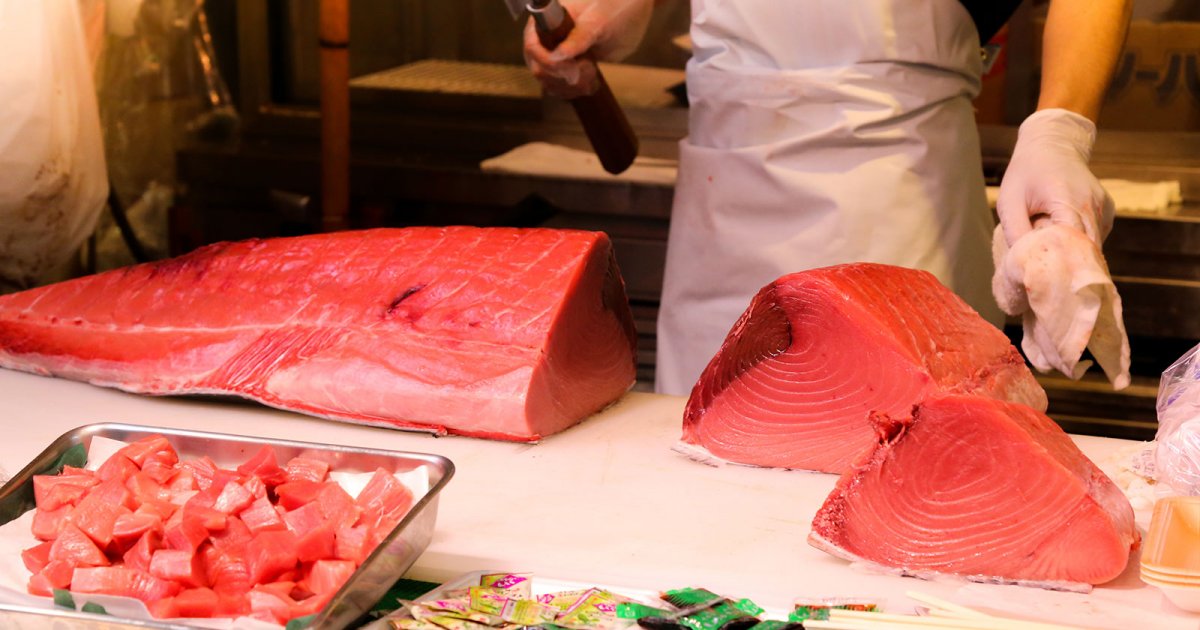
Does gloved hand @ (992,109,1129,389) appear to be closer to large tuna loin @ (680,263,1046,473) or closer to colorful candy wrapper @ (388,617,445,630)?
large tuna loin @ (680,263,1046,473)

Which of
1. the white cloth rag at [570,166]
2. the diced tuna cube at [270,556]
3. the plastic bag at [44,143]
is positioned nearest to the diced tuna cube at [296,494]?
the diced tuna cube at [270,556]

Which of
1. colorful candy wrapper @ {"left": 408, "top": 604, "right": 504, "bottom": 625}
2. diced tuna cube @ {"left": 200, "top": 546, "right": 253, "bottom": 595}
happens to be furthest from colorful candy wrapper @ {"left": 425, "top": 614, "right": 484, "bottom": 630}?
diced tuna cube @ {"left": 200, "top": 546, "right": 253, "bottom": 595}

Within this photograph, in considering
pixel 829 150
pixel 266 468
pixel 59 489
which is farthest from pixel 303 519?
pixel 829 150

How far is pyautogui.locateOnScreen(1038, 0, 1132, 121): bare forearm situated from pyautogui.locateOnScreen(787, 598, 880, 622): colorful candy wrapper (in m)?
1.28

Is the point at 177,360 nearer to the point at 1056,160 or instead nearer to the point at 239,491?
the point at 239,491

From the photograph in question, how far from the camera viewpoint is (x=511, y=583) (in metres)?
1.70

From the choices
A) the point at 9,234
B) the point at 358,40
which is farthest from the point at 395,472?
the point at 358,40

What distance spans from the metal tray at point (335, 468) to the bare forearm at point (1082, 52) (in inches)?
58.7

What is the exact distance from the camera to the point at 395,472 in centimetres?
182

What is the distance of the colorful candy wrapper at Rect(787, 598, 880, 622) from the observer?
1585 mm

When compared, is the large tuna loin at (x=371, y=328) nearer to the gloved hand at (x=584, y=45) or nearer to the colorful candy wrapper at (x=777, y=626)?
the gloved hand at (x=584, y=45)

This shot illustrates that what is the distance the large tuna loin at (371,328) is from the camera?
7.67 feet

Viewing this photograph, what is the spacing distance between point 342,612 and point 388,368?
3.05 ft

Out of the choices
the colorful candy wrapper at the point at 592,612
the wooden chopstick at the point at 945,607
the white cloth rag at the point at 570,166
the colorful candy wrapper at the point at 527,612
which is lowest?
the colorful candy wrapper at the point at 592,612
